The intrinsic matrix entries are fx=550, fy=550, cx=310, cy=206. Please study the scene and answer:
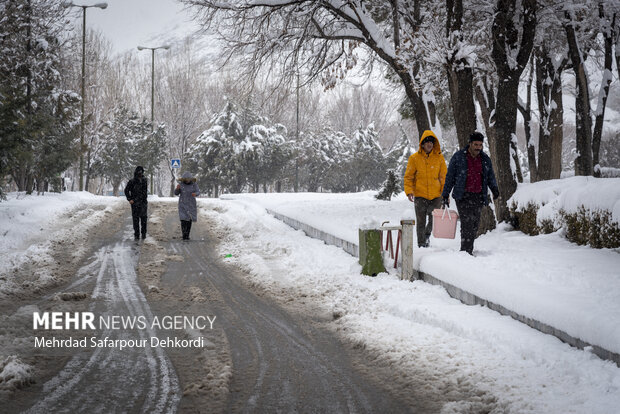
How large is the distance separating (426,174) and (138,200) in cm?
737

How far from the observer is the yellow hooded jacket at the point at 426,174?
847 centimetres

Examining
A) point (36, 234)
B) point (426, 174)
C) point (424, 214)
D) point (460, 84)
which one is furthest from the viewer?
point (36, 234)

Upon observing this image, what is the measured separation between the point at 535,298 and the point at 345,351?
6.19ft

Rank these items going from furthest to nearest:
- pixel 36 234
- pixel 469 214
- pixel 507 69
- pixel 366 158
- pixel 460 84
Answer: pixel 366 158
pixel 36 234
pixel 507 69
pixel 460 84
pixel 469 214

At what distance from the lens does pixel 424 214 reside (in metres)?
8.80

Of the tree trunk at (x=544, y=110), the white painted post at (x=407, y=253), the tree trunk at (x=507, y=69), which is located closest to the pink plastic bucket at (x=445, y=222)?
the white painted post at (x=407, y=253)

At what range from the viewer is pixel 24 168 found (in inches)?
965

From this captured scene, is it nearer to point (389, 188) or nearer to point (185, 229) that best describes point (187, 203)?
point (185, 229)

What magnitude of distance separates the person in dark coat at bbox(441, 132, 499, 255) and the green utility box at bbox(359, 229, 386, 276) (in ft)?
3.82

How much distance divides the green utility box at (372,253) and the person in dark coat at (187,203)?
655 cm

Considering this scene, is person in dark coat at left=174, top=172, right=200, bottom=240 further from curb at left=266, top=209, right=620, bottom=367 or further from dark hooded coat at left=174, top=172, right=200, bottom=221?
curb at left=266, top=209, right=620, bottom=367

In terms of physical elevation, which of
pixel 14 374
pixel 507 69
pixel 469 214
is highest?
pixel 507 69

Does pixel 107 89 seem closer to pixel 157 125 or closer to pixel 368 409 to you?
pixel 157 125

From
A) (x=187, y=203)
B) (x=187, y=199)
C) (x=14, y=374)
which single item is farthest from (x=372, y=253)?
(x=187, y=199)
